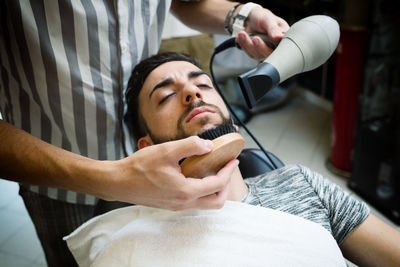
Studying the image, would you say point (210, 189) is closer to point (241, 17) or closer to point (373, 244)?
point (373, 244)

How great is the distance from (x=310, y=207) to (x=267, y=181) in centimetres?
18

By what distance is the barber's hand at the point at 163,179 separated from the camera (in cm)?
76

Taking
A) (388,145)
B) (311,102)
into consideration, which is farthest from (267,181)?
(311,102)

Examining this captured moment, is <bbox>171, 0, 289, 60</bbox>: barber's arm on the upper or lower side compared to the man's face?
upper

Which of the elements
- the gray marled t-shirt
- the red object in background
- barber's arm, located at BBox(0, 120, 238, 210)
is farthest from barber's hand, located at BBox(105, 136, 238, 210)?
the red object in background

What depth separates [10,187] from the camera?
270cm

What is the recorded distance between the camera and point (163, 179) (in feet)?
2.50

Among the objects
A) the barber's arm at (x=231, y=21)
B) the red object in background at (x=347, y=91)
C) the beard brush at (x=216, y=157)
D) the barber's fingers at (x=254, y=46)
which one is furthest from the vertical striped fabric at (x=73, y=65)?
the red object in background at (x=347, y=91)

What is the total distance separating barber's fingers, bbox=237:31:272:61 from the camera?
1133mm

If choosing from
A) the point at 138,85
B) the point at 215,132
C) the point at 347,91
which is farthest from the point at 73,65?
the point at 347,91

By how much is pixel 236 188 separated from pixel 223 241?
0.23 metres

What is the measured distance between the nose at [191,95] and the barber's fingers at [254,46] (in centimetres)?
21

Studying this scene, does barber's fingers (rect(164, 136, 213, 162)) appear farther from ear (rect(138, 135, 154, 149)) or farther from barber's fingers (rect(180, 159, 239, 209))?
ear (rect(138, 135, 154, 149))

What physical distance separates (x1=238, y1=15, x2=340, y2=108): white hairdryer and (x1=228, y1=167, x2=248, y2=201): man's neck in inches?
13.7
